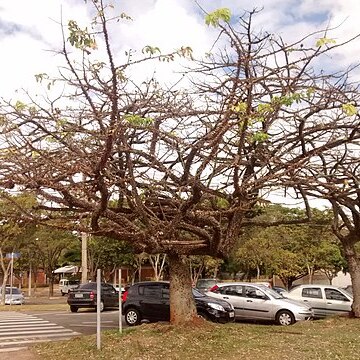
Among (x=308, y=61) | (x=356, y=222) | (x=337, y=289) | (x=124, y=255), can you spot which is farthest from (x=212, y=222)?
(x=124, y=255)

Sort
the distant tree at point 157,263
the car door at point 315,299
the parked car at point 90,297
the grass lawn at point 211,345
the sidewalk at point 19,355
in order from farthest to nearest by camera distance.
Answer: the distant tree at point 157,263
the parked car at point 90,297
the car door at point 315,299
the sidewalk at point 19,355
the grass lawn at point 211,345

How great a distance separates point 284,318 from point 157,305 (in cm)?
430

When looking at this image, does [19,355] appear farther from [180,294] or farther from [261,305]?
[261,305]

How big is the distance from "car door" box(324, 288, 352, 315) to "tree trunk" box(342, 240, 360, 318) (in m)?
2.88

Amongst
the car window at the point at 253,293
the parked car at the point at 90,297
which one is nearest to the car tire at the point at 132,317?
the car window at the point at 253,293

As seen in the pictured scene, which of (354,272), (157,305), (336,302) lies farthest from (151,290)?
(336,302)

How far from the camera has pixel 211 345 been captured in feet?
33.4

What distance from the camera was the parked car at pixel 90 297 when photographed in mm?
24219

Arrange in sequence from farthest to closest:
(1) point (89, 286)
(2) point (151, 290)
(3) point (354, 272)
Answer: (1) point (89, 286) → (2) point (151, 290) → (3) point (354, 272)

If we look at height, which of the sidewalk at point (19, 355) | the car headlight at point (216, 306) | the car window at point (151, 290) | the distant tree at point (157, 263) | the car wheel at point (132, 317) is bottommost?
the sidewalk at point (19, 355)

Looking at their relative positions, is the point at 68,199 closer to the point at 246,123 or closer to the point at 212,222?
the point at 212,222

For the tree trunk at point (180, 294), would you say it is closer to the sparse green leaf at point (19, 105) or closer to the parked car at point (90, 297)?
the sparse green leaf at point (19, 105)

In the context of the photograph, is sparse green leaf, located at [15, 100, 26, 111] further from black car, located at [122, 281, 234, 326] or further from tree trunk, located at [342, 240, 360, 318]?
tree trunk, located at [342, 240, 360, 318]

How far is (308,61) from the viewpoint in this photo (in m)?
7.95
